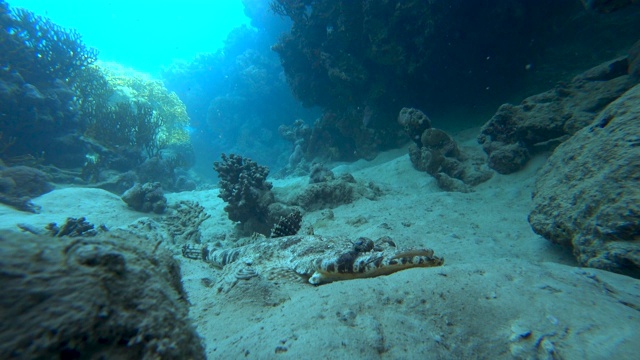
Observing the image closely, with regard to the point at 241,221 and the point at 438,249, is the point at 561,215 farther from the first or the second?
the point at 241,221

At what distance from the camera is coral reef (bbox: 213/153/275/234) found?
22.8 ft

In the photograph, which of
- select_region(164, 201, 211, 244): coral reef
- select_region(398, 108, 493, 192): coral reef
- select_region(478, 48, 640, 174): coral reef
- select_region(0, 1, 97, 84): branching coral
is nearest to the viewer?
select_region(478, 48, 640, 174): coral reef

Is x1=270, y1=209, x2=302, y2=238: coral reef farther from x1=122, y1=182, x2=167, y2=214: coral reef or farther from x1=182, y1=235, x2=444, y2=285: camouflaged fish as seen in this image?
x1=122, y1=182, x2=167, y2=214: coral reef

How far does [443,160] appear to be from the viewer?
770 cm

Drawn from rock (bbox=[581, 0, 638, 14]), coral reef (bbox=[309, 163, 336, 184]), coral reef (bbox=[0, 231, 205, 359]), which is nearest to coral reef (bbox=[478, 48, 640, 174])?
rock (bbox=[581, 0, 638, 14])

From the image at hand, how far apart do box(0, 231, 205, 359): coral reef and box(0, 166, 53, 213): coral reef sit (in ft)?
26.9

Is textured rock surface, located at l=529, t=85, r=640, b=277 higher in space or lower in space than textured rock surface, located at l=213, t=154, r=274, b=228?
lower

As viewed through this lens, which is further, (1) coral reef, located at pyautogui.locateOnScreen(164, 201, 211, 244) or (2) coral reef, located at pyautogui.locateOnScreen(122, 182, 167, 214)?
(2) coral reef, located at pyautogui.locateOnScreen(122, 182, 167, 214)

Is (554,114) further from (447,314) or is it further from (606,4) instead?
(447,314)

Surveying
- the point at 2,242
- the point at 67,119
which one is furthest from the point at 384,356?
the point at 67,119

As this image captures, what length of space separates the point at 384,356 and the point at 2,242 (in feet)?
6.11

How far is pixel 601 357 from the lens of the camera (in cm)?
154

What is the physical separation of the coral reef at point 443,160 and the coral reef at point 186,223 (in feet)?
21.3

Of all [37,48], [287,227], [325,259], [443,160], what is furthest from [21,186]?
[443,160]
